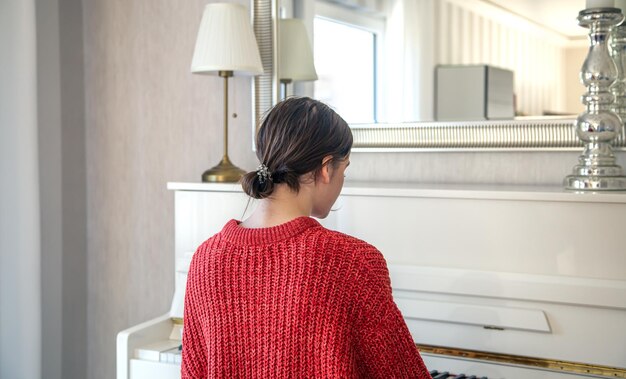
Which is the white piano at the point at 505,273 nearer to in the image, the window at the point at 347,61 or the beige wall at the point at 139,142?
the window at the point at 347,61

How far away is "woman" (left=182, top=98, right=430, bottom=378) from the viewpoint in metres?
1.36

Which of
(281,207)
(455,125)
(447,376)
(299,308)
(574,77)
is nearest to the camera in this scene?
(299,308)

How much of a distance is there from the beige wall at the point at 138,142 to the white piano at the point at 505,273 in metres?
0.95

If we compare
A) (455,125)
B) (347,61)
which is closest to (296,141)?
(455,125)

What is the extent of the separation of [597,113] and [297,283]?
1.12 metres

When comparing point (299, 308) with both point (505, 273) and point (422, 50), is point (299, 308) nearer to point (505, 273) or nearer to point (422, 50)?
point (505, 273)

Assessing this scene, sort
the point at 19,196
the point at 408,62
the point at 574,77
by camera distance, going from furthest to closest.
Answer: the point at 19,196 → the point at 408,62 → the point at 574,77

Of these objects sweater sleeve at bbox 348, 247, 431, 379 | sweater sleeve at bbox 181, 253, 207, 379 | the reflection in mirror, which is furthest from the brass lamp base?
sweater sleeve at bbox 348, 247, 431, 379

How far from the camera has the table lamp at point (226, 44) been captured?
8.45ft

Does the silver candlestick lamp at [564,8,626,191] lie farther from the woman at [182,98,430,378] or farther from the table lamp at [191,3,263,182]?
the table lamp at [191,3,263,182]

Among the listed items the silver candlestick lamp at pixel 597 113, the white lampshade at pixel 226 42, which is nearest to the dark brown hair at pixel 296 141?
the silver candlestick lamp at pixel 597 113

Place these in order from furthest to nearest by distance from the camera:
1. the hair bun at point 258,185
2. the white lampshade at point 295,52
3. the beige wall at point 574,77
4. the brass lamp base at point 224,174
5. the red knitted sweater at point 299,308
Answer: the white lampshade at point 295,52, the brass lamp base at point 224,174, the beige wall at point 574,77, the hair bun at point 258,185, the red knitted sweater at point 299,308

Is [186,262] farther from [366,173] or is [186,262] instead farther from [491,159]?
[491,159]

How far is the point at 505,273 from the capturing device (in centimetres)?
197
